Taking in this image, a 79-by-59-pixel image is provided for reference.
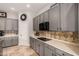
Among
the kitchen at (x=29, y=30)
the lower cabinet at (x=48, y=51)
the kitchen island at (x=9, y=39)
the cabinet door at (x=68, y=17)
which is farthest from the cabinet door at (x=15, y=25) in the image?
the cabinet door at (x=68, y=17)

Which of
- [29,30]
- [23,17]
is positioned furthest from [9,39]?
[23,17]

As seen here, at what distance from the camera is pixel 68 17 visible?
1.62m

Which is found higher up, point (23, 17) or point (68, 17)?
point (23, 17)

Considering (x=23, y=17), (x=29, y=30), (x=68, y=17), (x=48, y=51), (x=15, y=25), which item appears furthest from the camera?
(x=29, y=30)

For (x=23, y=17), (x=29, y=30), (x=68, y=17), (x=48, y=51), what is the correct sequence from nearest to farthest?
(x=68, y=17)
(x=48, y=51)
(x=23, y=17)
(x=29, y=30)

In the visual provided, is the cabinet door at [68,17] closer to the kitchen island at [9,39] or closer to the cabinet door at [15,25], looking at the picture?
the cabinet door at [15,25]

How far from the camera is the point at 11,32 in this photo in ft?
12.6

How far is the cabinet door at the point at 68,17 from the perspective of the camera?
1.48 metres

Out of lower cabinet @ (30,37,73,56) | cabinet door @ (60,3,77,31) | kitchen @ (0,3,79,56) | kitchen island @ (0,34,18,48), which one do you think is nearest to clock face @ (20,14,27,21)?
kitchen @ (0,3,79,56)

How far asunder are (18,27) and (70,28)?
2668 mm

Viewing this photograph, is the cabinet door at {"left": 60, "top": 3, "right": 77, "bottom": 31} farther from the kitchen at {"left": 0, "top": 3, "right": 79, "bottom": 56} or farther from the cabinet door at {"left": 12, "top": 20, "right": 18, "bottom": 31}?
the cabinet door at {"left": 12, "top": 20, "right": 18, "bottom": 31}

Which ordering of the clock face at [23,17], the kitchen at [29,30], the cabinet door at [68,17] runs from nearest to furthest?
the cabinet door at [68,17]
the kitchen at [29,30]
the clock face at [23,17]

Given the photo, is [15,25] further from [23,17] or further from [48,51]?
[48,51]

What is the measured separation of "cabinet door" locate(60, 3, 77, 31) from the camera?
4.86 feet
